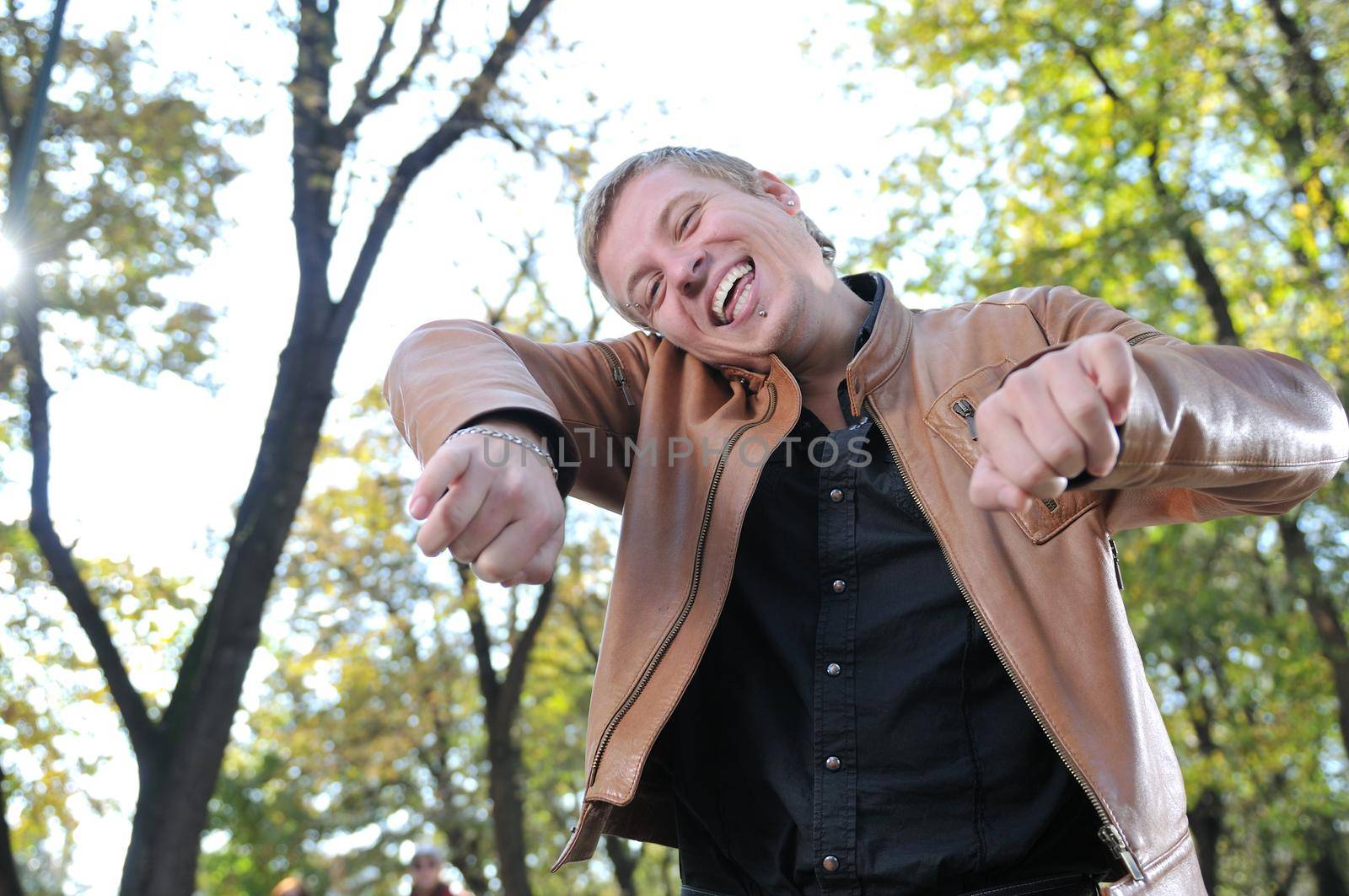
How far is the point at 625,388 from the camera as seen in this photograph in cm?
218

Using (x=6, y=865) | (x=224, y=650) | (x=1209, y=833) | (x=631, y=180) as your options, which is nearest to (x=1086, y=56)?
(x=224, y=650)

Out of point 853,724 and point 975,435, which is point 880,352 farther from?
point 853,724

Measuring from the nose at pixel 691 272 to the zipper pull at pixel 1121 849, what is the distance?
111 centimetres

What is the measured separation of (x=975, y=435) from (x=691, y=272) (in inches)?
24.8

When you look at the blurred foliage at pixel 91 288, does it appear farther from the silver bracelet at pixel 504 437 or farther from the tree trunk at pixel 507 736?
the silver bracelet at pixel 504 437

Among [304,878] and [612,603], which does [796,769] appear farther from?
[304,878]

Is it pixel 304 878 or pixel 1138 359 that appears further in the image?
pixel 304 878

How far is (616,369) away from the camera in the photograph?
218cm

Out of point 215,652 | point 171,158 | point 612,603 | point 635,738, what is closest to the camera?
point 635,738

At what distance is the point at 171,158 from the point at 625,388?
8.68 m

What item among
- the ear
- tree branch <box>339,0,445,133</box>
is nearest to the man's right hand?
the ear

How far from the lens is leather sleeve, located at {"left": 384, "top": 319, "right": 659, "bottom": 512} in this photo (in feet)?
5.25

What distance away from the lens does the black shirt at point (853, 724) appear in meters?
1.67

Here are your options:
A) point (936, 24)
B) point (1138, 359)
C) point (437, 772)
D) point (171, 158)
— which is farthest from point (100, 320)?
point (437, 772)
